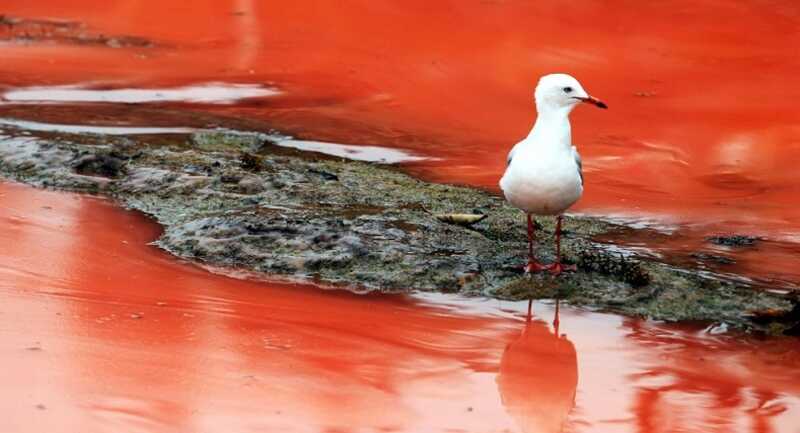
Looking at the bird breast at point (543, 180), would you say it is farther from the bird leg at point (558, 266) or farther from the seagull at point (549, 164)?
the bird leg at point (558, 266)

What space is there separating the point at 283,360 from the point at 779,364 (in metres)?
2.15

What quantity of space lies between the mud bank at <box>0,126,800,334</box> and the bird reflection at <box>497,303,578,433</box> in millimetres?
503

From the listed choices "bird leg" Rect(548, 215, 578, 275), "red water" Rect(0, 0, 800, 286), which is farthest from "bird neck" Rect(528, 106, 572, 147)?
"red water" Rect(0, 0, 800, 286)

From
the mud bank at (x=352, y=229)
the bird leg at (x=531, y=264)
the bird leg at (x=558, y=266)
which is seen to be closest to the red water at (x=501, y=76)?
the mud bank at (x=352, y=229)

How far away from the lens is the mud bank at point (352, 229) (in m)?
6.55

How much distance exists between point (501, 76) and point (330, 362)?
6.75 meters

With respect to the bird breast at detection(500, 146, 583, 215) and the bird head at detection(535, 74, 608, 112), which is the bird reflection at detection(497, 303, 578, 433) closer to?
the bird breast at detection(500, 146, 583, 215)

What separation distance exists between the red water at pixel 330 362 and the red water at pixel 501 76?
1.62 metres

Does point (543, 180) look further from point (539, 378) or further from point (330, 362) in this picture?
point (330, 362)

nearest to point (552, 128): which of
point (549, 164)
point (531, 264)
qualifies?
point (549, 164)

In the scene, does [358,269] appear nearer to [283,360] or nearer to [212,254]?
[212,254]

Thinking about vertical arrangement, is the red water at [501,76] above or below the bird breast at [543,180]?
above

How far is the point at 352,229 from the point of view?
7098 mm

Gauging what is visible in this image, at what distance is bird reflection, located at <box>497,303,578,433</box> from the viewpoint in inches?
200
